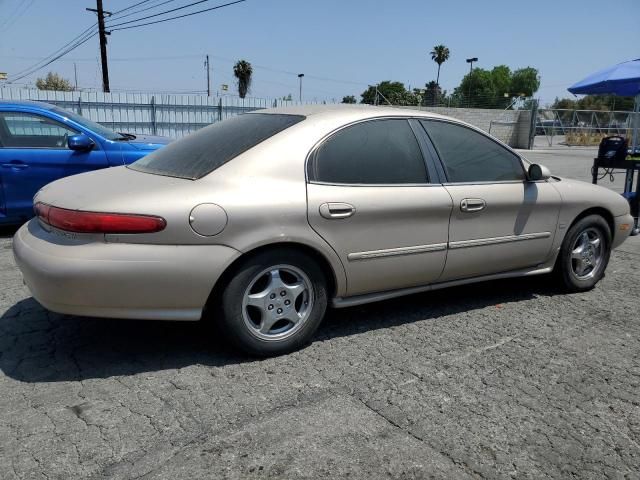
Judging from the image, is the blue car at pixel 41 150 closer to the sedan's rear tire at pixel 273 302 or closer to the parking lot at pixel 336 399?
the parking lot at pixel 336 399

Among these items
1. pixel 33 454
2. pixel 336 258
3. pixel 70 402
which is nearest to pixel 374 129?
pixel 336 258

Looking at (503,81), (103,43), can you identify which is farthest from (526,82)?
(103,43)

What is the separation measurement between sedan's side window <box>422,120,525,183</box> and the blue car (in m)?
4.06

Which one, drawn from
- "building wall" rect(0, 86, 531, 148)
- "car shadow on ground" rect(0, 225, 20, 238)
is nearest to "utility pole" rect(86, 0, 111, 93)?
"building wall" rect(0, 86, 531, 148)

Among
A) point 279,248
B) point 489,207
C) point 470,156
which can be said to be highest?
point 470,156

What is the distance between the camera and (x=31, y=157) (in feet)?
20.8

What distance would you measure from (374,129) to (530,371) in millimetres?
1818

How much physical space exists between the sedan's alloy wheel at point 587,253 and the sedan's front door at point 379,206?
1.56 meters

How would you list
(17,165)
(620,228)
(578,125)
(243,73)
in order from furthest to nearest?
1. (243,73)
2. (578,125)
3. (17,165)
4. (620,228)

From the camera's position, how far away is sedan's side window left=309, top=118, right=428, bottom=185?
3453mm

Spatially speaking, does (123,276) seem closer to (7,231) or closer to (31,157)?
(31,157)

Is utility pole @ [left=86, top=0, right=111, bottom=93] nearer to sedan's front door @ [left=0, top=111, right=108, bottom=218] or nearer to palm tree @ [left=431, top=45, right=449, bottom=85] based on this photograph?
sedan's front door @ [left=0, top=111, right=108, bottom=218]

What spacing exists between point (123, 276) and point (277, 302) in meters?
0.89

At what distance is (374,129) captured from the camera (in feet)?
12.2
